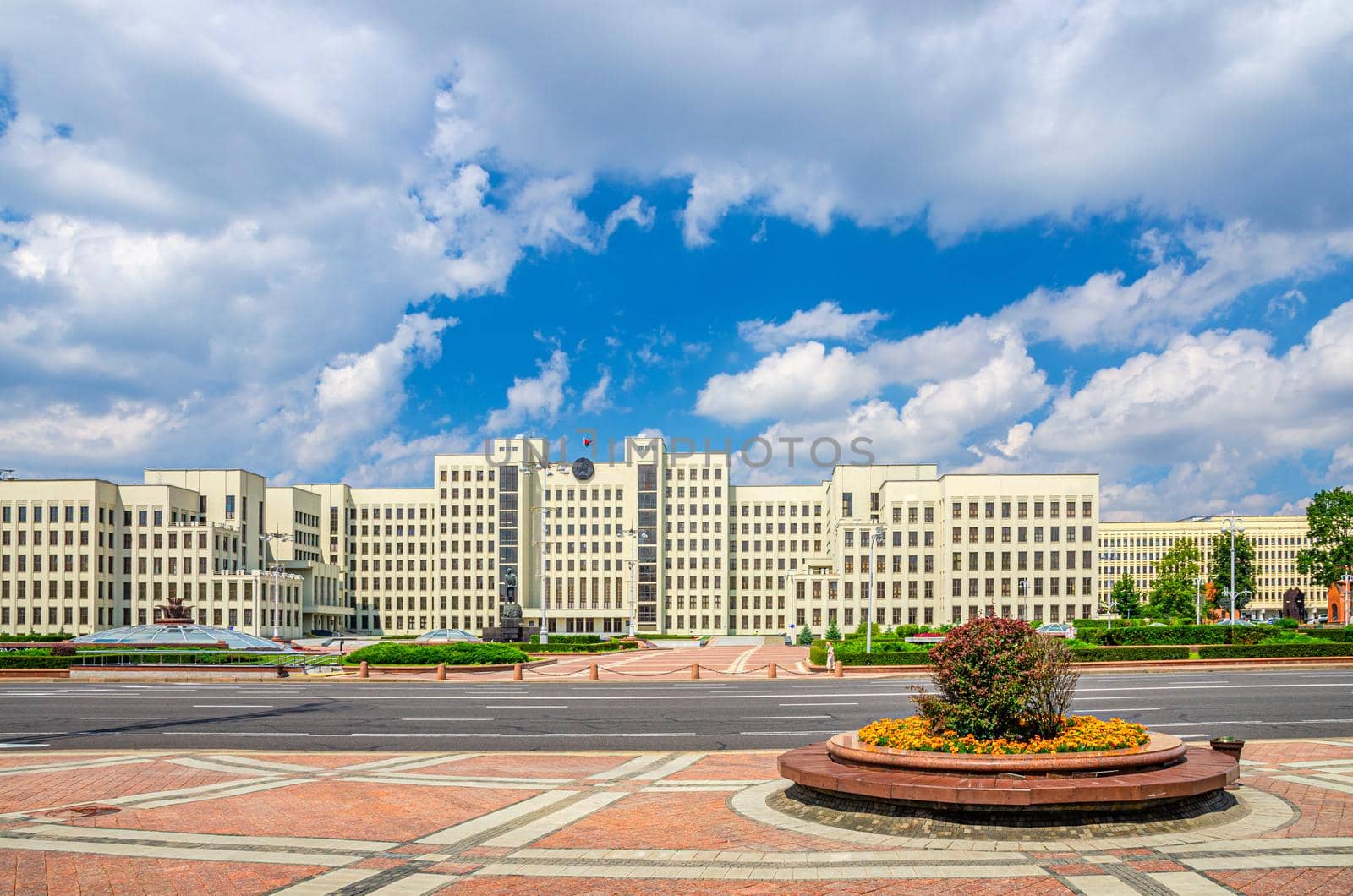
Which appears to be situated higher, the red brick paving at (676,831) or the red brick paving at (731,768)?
the red brick paving at (676,831)

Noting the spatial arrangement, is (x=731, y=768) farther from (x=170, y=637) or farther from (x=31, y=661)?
(x=170, y=637)

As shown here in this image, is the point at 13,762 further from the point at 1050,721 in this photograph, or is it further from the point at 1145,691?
the point at 1145,691

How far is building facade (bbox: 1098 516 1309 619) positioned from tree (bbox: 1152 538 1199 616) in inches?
2255

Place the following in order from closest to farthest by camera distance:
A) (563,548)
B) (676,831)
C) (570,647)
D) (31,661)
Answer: (676,831) → (31,661) → (570,647) → (563,548)

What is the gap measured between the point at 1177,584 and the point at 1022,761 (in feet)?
332

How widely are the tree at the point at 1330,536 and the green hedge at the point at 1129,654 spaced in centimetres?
6494

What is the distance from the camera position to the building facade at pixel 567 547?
9669 cm

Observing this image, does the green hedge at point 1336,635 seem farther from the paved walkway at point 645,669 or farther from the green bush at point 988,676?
the green bush at point 988,676

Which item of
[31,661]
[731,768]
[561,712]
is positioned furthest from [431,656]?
[731,768]

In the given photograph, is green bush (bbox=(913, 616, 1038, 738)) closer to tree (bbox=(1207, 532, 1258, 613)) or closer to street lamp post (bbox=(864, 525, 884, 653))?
street lamp post (bbox=(864, 525, 884, 653))

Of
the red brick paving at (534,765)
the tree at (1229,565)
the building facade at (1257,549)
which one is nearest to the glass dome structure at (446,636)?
the red brick paving at (534,765)

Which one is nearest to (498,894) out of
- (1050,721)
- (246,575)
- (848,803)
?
(848,803)

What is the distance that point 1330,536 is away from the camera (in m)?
93.9

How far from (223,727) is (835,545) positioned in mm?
93549
